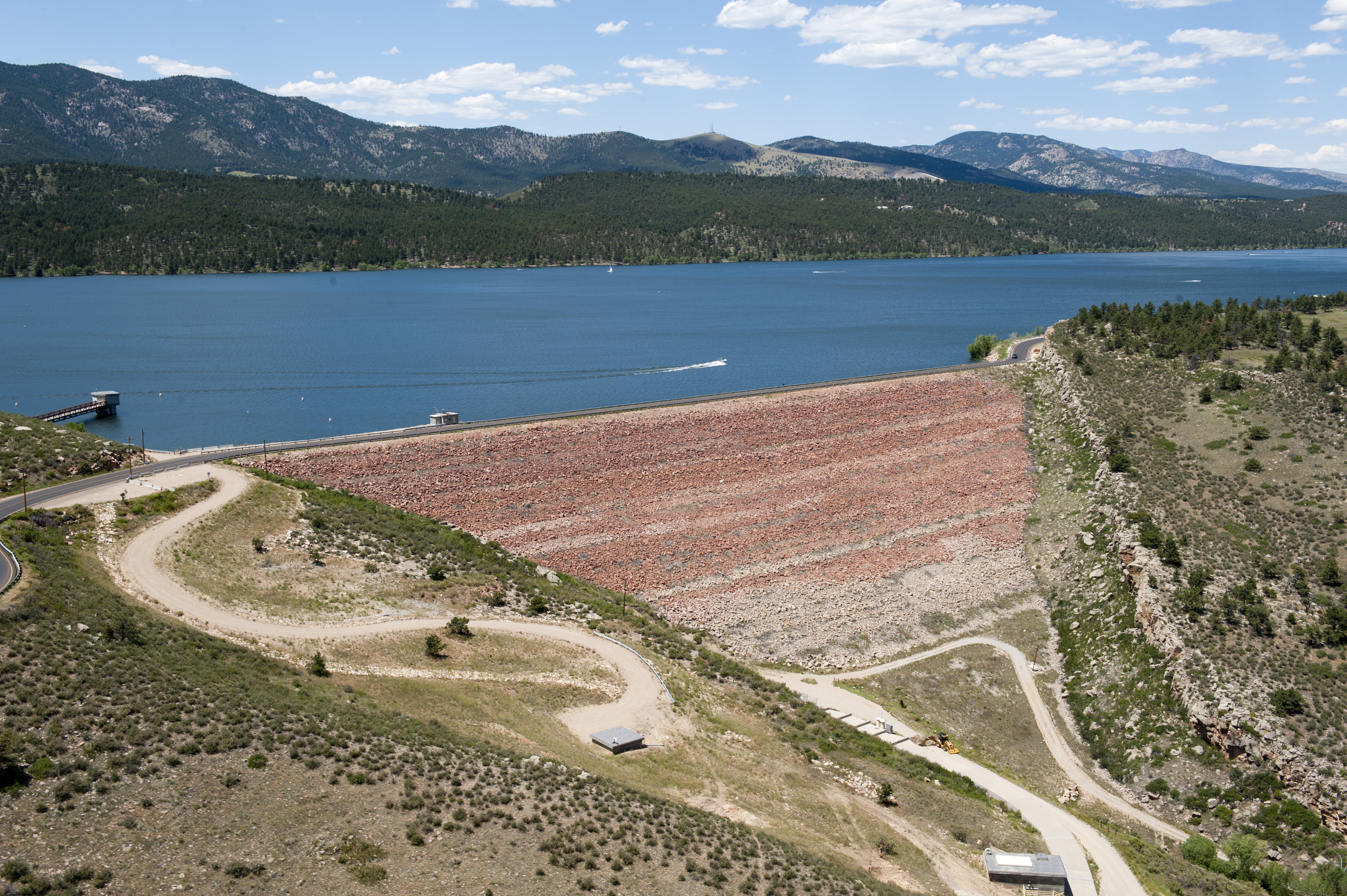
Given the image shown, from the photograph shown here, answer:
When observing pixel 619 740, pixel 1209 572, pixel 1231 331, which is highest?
pixel 1231 331

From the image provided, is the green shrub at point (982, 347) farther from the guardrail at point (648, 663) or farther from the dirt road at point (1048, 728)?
the guardrail at point (648, 663)

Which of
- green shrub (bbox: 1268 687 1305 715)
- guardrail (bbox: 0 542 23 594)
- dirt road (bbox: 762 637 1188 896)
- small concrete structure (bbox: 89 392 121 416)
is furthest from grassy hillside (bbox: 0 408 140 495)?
green shrub (bbox: 1268 687 1305 715)

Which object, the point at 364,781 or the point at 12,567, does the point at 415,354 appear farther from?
the point at 364,781

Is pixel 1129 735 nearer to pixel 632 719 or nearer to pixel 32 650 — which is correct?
pixel 632 719

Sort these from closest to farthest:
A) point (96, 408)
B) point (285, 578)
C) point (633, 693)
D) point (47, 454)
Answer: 1. point (633, 693)
2. point (285, 578)
3. point (47, 454)
4. point (96, 408)

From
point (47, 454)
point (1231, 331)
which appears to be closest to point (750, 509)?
point (47, 454)

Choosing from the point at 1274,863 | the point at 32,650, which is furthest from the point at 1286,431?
the point at 32,650

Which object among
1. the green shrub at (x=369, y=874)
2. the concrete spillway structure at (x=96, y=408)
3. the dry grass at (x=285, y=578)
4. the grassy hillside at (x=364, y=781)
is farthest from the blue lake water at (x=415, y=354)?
the green shrub at (x=369, y=874)

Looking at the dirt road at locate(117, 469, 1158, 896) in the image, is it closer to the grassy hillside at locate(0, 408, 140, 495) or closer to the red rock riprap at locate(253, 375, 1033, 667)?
the red rock riprap at locate(253, 375, 1033, 667)
